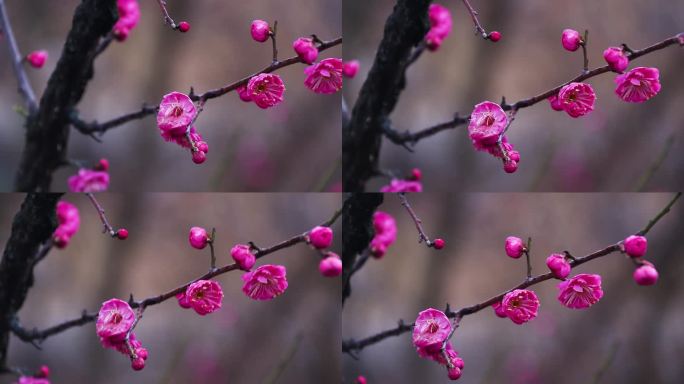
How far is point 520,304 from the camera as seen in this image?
1.97 metres

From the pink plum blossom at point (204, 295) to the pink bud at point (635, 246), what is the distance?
0.89 metres

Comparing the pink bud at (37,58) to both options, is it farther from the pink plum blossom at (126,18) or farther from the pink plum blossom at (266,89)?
the pink plum blossom at (266,89)

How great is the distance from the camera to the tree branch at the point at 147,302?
1963 mm

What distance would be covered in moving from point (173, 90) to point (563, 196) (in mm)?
943

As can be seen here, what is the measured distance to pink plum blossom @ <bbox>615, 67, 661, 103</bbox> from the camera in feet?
6.26

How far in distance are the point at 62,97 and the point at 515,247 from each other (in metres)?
1.05

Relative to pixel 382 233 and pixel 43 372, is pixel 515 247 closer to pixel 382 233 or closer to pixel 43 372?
pixel 382 233

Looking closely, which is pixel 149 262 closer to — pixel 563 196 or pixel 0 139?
pixel 0 139

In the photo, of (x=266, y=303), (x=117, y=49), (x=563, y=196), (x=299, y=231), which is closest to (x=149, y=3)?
(x=117, y=49)

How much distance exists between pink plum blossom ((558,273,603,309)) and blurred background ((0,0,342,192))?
571mm

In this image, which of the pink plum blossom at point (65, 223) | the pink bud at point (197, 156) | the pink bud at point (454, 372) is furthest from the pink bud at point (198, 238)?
the pink bud at point (454, 372)

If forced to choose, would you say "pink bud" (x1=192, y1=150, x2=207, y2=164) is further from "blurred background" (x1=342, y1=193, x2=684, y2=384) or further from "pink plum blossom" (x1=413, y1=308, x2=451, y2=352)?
"pink plum blossom" (x1=413, y1=308, x2=451, y2=352)

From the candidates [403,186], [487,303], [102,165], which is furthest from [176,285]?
[487,303]

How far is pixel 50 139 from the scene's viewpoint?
1.95 metres
